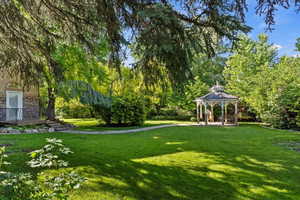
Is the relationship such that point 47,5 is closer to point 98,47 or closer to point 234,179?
point 98,47

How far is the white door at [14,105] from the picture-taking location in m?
14.0

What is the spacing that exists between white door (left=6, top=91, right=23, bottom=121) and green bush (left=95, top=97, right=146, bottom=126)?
4952 mm

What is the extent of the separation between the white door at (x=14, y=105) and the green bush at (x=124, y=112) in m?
4.95

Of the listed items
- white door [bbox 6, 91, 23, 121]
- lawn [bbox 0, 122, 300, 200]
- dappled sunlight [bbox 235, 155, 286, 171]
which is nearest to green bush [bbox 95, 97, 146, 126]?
white door [bbox 6, 91, 23, 121]

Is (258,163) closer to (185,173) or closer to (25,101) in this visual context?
(185,173)

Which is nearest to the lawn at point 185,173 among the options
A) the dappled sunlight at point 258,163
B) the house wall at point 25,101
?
the dappled sunlight at point 258,163

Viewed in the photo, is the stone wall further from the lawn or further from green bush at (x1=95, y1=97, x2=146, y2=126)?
the lawn

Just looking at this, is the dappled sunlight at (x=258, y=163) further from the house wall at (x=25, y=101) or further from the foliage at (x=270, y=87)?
the house wall at (x=25, y=101)

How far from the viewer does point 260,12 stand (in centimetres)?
258

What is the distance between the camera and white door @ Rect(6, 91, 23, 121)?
13952mm

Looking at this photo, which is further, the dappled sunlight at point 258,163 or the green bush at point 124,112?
the green bush at point 124,112

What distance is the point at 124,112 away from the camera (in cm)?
1555

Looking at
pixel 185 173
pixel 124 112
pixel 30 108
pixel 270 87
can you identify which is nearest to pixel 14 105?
pixel 30 108

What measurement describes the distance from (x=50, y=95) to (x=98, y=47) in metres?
12.7
